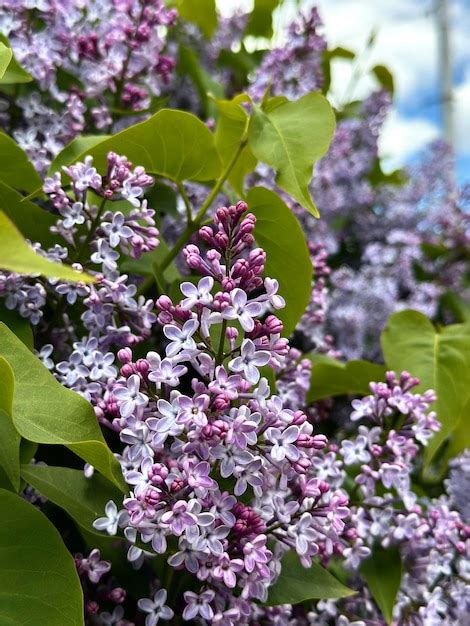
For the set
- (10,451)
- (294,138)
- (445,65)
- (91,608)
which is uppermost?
(445,65)

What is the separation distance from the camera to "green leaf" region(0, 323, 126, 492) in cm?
55

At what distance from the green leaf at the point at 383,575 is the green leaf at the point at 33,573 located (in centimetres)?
37

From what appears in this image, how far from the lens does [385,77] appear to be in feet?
5.55

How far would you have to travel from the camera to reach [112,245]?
70 cm

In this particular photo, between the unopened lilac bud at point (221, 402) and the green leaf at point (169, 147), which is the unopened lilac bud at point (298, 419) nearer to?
the unopened lilac bud at point (221, 402)

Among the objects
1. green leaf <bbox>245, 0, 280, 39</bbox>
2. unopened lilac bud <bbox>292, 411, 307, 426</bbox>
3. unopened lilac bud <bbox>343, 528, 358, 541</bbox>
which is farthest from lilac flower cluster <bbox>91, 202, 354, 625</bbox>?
green leaf <bbox>245, 0, 280, 39</bbox>

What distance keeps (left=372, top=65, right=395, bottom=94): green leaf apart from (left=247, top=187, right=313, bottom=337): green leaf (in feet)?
3.39

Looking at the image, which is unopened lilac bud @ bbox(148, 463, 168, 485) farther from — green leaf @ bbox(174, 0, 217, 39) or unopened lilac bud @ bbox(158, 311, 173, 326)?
green leaf @ bbox(174, 0, 217, 39)

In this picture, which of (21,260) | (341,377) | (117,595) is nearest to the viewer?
(21,260)

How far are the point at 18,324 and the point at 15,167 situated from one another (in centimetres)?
18

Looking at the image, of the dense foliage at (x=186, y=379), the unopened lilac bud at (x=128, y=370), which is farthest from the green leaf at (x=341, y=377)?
the unopened lilac bud at (x=128, y=370)

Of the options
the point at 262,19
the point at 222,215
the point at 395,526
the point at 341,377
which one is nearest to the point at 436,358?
the point at 341,377

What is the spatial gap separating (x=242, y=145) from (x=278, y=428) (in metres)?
0.36

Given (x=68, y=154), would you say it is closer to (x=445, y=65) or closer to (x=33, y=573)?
(x=33, y=573)
